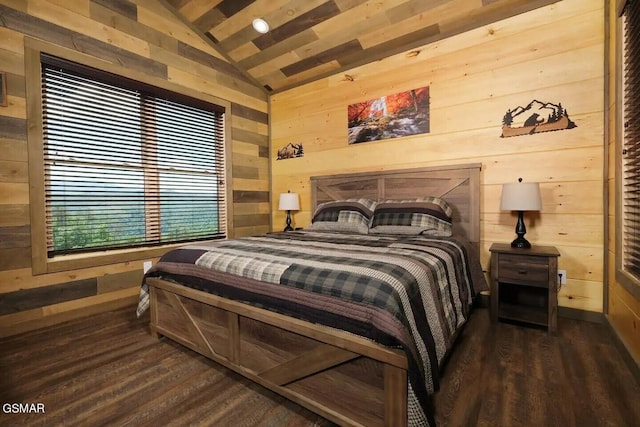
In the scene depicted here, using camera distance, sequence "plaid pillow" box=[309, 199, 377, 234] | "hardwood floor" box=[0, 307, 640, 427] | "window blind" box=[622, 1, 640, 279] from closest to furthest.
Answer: "hardwood floor" box=[0, 307, 640, 427], "window blind" box=[622, 1, 640, 279], "plaid pillow" box=[309, 199, 377, 234]

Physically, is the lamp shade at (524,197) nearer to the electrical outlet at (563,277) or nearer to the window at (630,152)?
the window at (630,152)

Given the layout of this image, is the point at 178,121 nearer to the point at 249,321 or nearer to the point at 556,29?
the point at 249,321

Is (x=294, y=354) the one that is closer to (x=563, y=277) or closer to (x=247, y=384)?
(x=247, y=384)

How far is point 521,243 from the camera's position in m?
2.22

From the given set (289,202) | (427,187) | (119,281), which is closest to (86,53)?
(119,281)

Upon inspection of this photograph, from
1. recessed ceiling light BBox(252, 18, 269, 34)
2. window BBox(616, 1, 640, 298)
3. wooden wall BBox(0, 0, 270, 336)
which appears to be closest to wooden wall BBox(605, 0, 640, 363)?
window BBox(616, 1, 640, 298)

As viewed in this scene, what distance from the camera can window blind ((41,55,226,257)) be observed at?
2287mm

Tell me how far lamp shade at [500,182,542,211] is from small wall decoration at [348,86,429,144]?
104 cm

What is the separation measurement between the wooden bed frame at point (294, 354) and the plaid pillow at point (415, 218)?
1.42 m

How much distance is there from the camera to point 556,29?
226 centimetres

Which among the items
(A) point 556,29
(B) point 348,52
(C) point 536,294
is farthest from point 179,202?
(A) point 556,29

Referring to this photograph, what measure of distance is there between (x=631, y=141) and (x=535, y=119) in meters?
0.76

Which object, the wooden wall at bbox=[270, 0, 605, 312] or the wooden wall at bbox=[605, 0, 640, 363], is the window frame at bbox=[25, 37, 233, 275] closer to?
the wooden wall at bbox=[270, 0, 605, 312]

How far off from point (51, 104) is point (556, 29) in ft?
13.1
